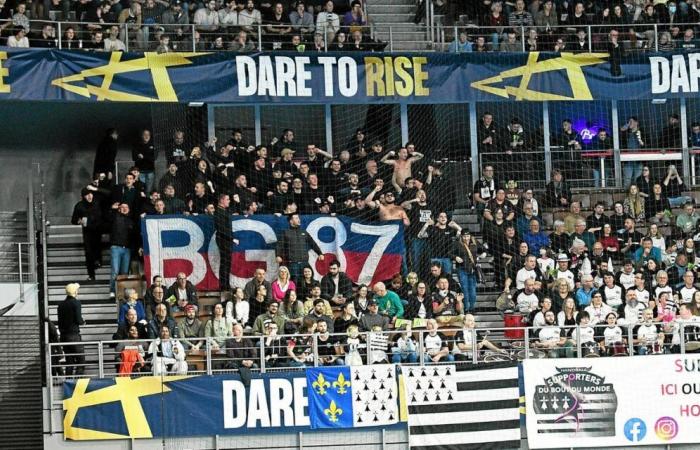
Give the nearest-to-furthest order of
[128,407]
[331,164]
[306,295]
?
1. [128,407]
2. [306,295]
3. [331,164]

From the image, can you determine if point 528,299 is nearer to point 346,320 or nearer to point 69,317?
point 346,320

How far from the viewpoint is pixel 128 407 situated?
73.0ft

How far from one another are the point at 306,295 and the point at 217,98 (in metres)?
4.05

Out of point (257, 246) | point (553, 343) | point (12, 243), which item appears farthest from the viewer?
point (12, 243)

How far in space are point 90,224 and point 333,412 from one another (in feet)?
16.6

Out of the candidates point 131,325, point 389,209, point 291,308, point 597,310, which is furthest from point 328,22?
point 131,325

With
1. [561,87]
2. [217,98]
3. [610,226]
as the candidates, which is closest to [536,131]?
[561,87]

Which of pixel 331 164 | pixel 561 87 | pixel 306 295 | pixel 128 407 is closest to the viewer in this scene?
pixel 128 407

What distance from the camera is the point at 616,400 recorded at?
23.4m

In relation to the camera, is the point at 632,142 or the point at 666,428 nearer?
the point at 666,428

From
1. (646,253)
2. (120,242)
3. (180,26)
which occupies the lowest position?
(646,253)

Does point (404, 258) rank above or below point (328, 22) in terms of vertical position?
below

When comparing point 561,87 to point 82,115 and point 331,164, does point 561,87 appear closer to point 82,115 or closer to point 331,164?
point 331,164

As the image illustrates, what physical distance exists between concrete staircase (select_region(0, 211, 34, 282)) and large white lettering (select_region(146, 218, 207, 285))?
6.57ft
